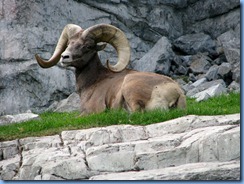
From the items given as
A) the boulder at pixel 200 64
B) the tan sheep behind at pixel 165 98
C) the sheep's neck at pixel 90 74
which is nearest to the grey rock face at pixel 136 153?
the tan sheep behind at pixel 165 98

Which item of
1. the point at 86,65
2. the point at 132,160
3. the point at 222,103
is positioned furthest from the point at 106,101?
the point at 132,160

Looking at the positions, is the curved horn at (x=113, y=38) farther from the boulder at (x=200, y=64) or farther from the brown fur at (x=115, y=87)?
the boulder at (x=200, y=64)

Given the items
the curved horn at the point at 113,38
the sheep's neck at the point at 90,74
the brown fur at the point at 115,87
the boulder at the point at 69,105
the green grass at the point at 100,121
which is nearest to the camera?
the green grass at the point at 100,121

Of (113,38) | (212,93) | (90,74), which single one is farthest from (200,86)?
(90,74)

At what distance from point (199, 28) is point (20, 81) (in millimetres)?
7327

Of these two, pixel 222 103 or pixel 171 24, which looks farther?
pixel 171 24

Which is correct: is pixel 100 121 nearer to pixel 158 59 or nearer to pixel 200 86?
pixel 200 86

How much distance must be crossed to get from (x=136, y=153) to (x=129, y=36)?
48.8ft

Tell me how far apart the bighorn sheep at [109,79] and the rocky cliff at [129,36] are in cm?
488

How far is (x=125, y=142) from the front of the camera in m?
12.4

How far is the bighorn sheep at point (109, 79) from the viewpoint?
49.3 feet

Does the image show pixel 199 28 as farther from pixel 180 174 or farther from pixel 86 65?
pixel 180 174

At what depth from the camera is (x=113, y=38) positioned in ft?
57.3

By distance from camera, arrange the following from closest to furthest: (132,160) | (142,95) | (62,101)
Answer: (132,160) < (142,95) < (62,101)
